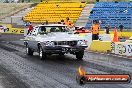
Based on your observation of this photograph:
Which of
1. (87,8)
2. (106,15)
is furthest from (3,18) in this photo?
(106,15)

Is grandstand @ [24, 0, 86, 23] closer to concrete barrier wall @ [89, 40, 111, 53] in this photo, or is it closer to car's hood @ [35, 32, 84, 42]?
concrete barrier wall @ [89, 40, 111, 53]

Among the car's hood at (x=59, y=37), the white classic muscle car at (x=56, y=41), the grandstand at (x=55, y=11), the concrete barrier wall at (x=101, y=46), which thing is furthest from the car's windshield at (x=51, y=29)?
the grandstand at (x=55, y=11)

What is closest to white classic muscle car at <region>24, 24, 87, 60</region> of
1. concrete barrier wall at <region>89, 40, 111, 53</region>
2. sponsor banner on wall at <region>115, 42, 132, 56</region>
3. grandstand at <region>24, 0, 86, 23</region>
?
sponsor banner on wall at <region>115, 42, 132, 56</region>

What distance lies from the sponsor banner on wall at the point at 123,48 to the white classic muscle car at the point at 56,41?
2.69 meters

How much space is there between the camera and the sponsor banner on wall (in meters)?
18.3

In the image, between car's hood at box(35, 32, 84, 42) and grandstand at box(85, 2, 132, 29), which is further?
grandstand at box(85, 2, 132, 29)

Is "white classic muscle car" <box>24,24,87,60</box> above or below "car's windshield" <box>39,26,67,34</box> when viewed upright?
below

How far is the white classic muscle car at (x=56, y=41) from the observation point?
16.0 m

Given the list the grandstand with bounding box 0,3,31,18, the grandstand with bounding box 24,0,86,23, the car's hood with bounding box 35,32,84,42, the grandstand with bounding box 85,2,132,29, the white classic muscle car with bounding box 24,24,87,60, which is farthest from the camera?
the grandstand with bounding box 0,3,31,18

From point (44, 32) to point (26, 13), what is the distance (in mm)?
43264

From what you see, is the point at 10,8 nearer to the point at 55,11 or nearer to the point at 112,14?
the point at 55,11

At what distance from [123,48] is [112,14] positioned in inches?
1256

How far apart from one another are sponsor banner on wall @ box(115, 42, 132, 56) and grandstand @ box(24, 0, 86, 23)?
32494 millimetres

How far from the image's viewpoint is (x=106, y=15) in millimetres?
50562
